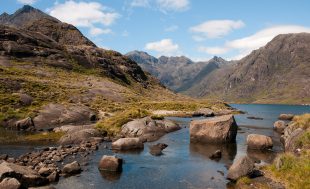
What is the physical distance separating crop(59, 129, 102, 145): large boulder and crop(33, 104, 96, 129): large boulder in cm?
2010

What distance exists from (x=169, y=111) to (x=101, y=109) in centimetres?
3130

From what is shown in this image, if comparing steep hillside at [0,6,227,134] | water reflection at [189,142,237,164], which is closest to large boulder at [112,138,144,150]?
water reflection at [189,142,237,164]

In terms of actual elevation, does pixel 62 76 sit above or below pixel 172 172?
above

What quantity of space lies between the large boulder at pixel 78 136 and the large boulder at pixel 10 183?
28.5 meters

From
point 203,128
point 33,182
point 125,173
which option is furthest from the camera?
point 203,128

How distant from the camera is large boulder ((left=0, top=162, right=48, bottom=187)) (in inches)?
1305

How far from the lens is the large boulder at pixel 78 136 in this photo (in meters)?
60.7

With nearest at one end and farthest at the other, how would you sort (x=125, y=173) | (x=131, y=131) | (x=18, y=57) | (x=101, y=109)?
(x=125, y=173) < (x=131, y=131) < (x=101, y=109) < (x=18, y=57)

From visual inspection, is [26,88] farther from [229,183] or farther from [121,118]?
[229,183]

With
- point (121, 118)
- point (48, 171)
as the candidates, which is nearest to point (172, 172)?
point (48, 171)

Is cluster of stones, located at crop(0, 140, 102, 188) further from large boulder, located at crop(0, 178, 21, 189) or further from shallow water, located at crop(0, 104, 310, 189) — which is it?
shallow water, located at crop(0, 104, 310, 189)

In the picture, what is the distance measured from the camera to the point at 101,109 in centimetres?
11025

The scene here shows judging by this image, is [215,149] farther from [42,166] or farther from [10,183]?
[10,183]

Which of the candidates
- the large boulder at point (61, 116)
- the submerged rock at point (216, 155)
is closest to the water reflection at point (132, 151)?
the submerged rock at point (216, 155)
